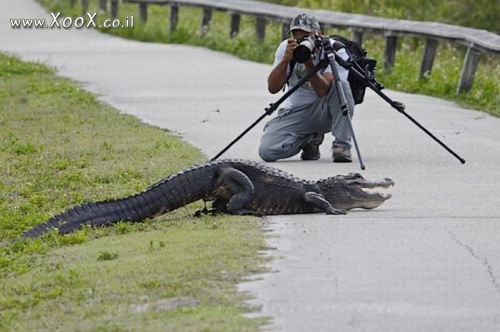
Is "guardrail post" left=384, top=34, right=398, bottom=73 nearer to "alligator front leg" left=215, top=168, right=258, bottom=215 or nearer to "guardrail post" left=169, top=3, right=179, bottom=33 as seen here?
"guardrail post" left=169, top=3, right=179, bottom=33

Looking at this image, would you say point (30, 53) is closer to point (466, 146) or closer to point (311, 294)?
point (466, 146)

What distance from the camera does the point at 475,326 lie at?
7.05 metres

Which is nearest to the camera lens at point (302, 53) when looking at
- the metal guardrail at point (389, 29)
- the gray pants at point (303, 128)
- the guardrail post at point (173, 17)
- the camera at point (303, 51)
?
the camera at point (303, 51)

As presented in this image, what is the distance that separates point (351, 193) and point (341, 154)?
8.85ft

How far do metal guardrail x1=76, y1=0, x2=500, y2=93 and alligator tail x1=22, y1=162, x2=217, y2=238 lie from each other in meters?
8.73

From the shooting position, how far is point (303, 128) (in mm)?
13383

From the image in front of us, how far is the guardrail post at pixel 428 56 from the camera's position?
68.8ft

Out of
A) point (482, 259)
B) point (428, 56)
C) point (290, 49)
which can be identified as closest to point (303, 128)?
point (290, 49)

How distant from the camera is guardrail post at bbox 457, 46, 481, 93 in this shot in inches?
768

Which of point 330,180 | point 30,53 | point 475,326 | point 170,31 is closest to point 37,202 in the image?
point 330,180

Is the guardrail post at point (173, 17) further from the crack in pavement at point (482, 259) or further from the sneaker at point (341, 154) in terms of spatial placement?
the crack in pavement at point (482, 259)

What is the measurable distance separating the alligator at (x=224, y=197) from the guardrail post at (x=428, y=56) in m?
10.8

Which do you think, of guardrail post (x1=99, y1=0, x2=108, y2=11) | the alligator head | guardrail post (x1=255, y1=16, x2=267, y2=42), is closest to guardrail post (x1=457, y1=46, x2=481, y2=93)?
guardrail post (x1=255, y1=16, x2=267, y2=42)

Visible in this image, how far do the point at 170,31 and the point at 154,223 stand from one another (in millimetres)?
20172
